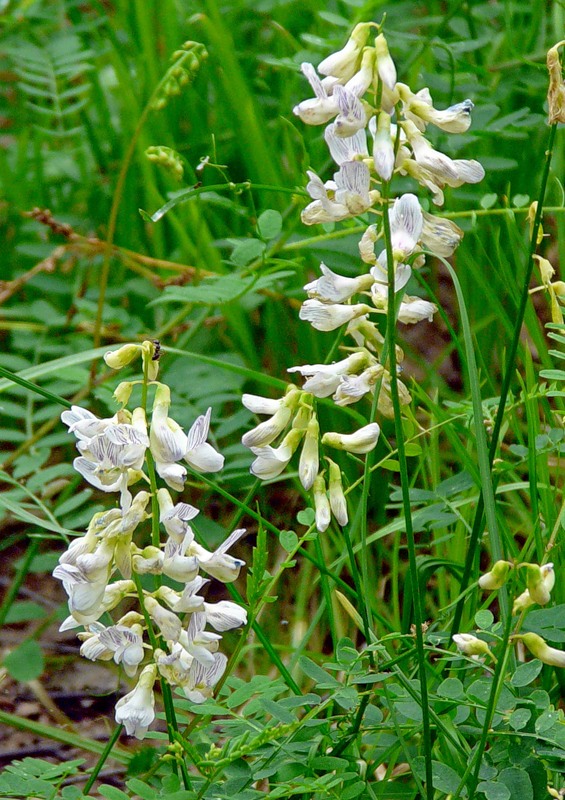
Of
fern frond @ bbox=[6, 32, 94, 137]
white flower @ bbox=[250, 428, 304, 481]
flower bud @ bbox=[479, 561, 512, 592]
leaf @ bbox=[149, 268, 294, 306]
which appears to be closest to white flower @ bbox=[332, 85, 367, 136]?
white flower @ bbox=[250, 428, 304, 481]

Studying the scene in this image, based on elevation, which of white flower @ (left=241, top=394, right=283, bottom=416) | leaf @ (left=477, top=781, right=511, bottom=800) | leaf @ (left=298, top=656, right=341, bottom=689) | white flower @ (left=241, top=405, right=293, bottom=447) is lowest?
leaf @ (left=477, top=781, right=511, bottom=800)

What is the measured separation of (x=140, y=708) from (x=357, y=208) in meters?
0.53

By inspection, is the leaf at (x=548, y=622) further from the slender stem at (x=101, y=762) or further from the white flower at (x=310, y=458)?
the slender stem at (x=101, y=762)

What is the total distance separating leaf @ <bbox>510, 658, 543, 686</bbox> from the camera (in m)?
1.06

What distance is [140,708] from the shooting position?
1029mm

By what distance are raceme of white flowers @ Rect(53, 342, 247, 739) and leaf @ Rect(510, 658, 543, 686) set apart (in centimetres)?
30

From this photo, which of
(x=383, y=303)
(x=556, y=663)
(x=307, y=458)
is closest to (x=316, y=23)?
(x=383, y=303)

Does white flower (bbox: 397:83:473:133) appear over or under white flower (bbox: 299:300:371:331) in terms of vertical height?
over

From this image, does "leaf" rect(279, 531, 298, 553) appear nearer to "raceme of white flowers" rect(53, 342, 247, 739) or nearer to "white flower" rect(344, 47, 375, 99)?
"raceme of white flowers" rect(53, 342, 247, 739)

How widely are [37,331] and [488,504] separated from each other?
5.26 ft

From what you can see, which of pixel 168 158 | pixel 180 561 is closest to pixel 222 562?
pixel 180 561

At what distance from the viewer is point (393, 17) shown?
8.54 feet

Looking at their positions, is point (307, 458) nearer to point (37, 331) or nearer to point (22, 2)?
point (37, 331)

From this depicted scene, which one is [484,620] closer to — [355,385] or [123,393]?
[355,385]
